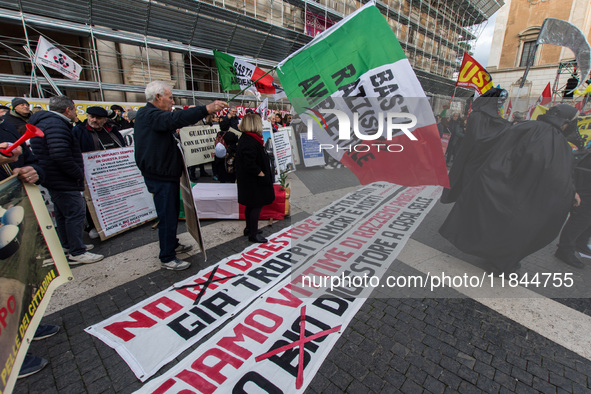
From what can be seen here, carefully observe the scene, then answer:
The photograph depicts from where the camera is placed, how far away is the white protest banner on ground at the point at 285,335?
202 centimetres

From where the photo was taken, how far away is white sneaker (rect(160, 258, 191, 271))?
351 cm

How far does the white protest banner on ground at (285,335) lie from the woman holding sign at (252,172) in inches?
33.7

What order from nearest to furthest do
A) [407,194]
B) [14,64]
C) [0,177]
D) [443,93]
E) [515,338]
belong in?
[0,177]
[515,338]
[407,194]
[14,64]
[443,93]

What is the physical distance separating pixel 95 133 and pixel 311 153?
6810 mm

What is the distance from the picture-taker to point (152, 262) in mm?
3732

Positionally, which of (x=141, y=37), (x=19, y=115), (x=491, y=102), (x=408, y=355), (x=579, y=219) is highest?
(x=141, y=37)

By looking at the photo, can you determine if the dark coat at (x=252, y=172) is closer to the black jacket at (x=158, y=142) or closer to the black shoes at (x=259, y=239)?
the black shoes at (x=259, y=239)

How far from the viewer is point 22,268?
1731 mm

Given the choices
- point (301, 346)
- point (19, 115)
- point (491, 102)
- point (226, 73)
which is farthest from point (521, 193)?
point (19, 115)

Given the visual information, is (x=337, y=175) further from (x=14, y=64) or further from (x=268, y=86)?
(x=14, y=64)

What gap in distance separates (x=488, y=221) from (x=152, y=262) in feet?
13.8

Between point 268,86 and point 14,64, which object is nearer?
point 268,86

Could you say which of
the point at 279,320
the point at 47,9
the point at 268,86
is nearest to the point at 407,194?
the point at 268,86

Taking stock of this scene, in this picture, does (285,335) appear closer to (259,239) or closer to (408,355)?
(408,355)
